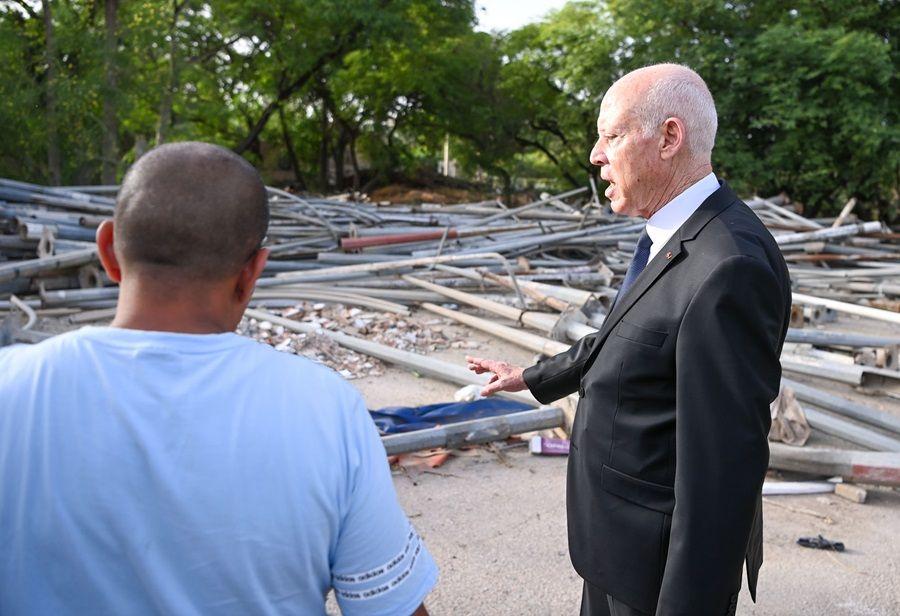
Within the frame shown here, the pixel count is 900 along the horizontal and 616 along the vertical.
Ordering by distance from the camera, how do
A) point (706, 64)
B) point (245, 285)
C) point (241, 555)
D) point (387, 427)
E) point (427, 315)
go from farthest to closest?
1. point (706, 64)
2. point (427, 315)
3. point (387, 427)
4. point (245, 285)
5. point (241, 555)

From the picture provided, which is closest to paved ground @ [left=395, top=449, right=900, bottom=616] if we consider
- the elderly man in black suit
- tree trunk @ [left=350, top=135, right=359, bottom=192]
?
the elderly man in black suit

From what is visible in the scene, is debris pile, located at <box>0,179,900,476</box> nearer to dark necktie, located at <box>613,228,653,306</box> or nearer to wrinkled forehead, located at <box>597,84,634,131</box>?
dark necktie, located at <box>613,228,653,306</box>

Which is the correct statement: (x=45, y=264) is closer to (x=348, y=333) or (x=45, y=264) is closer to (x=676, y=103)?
(x=348, y=333)

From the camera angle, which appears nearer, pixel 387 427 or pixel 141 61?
pixel 387 427

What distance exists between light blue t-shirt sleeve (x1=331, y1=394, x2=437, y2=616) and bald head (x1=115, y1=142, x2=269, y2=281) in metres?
0.31

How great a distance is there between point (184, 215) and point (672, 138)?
1.18 metres

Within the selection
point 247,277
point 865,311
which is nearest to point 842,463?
point 865,311

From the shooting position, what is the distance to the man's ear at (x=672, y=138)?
5.99ft

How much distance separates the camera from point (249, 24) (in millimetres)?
20078

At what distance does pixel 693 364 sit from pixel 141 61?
1518 centimetres

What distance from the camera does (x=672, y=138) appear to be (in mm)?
1840

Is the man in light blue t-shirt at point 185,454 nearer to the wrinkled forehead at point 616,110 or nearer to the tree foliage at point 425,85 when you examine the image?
the wrinkled forehead at point 616,110

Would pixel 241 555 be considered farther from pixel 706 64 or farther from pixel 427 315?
pixel 706 64

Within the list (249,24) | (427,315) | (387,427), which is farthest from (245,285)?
(249,24)
